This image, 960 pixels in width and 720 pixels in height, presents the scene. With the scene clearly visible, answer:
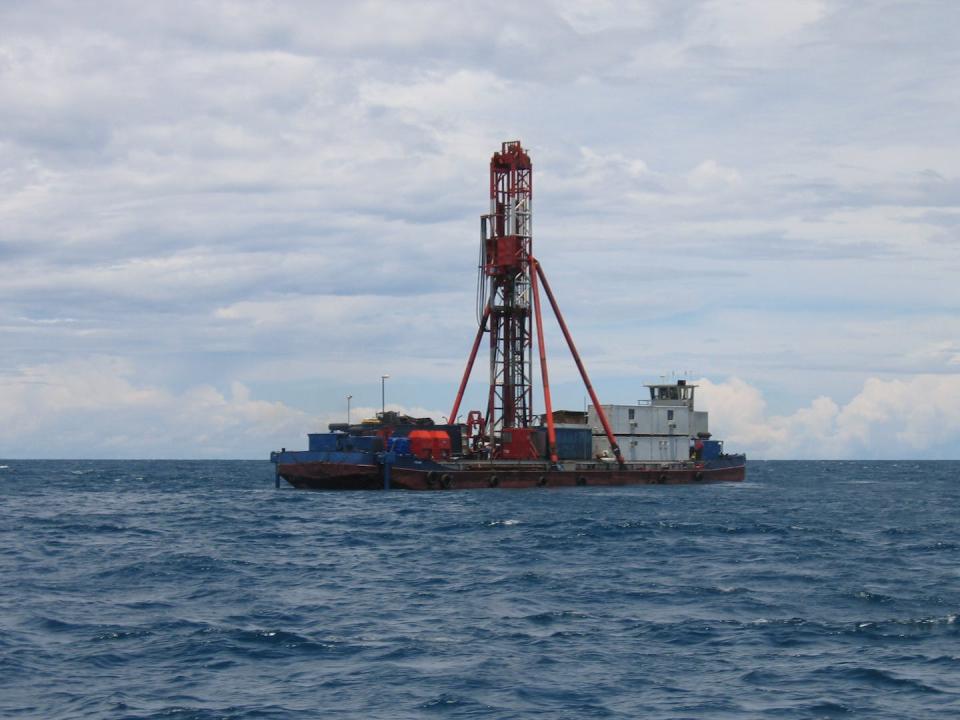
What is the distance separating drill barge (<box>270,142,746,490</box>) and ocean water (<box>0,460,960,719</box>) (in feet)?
80.6

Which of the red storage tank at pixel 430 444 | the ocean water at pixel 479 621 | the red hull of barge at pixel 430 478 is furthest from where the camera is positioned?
the red storage tank at pixel 430 444

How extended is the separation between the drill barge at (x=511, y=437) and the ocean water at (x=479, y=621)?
24.6 m

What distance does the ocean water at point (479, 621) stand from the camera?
66.8 ft

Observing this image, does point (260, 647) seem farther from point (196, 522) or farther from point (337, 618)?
point (196, 522)

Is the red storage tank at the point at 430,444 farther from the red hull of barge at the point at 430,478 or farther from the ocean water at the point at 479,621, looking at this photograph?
the ocean water at the point at 479,621

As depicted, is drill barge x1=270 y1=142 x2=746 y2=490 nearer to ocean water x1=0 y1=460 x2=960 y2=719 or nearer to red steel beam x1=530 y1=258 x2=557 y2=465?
red steel beam x1=530 y1=258 x2=557 y2=465

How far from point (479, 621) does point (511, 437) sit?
6165cm

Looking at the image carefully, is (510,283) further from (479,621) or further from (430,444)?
(479,621)

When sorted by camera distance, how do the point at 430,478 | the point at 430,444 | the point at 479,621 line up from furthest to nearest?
the point at 430,444 < the point at 430,478 < the point at 479,621

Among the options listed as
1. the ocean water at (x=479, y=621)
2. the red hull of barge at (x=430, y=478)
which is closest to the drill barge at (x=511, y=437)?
the red hull of barge at (x=430, y=478)

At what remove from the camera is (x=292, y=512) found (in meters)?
62.8

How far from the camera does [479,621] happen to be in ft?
90.1

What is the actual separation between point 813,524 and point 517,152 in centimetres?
4547

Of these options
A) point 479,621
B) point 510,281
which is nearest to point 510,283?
point 510,281
